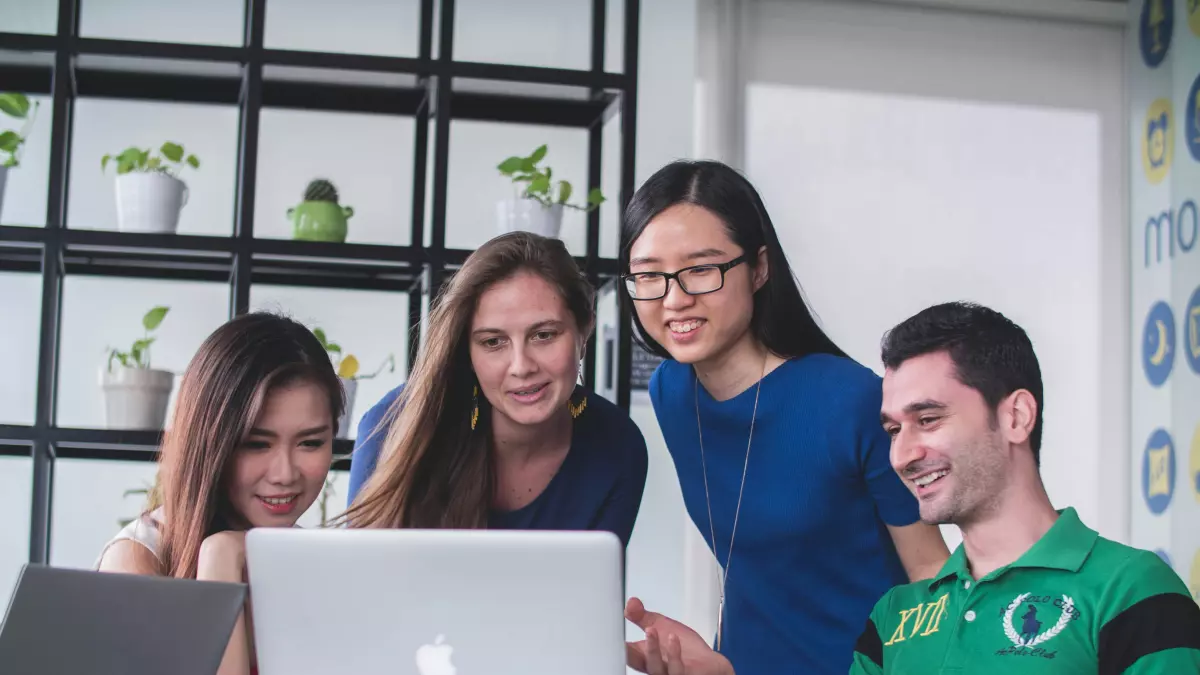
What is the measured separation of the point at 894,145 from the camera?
384 centimetres

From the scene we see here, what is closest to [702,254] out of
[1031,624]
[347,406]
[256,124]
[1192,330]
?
[1031,624]

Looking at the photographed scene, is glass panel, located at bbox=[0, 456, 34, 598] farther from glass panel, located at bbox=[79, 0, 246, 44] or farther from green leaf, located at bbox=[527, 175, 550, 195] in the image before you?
green leaf, located at bbox=[527, 175, 550, 195]

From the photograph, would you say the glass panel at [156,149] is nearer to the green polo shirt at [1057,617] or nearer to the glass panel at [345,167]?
the glass panel at [345,167]

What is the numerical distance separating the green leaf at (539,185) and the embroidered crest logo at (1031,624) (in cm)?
170

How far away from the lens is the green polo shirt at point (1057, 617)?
1337 mm

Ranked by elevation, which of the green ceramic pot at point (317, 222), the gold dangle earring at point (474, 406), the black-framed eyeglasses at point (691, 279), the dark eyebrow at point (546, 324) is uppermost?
the green ceramic pot at point (317, 222)

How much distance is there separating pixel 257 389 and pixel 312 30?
2082 millimetres

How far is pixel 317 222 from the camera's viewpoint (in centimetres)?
288

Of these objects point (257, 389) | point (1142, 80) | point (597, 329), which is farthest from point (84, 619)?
point (1142, 80)

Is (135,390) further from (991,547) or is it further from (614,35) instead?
(991,547)

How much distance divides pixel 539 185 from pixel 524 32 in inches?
36.1

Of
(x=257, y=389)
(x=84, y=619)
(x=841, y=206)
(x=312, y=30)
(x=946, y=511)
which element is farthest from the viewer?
(x=841, y=206)

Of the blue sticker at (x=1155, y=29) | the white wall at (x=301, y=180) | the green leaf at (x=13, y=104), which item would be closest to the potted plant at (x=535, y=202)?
the white wall at (x=301, y=180)

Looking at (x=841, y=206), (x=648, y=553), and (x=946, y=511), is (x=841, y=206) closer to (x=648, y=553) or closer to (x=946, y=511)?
(x=648, y=553)
